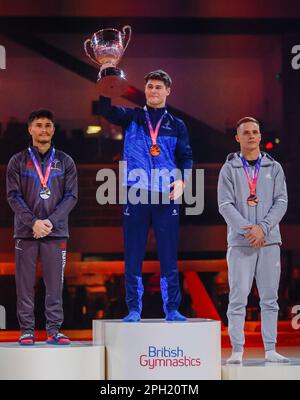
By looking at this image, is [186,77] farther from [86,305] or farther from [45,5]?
[86,305]

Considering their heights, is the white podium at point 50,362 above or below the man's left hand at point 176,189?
below

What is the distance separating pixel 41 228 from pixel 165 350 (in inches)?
39.0

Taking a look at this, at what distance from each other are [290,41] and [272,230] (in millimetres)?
2651

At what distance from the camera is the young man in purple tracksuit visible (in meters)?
4.69

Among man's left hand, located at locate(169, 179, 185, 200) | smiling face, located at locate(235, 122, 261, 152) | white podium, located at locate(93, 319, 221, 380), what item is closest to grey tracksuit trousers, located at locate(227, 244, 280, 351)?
white podium, located at locate(93, 319, 221, 380)

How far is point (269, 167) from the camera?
4844mm

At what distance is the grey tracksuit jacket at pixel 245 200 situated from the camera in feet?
15.5

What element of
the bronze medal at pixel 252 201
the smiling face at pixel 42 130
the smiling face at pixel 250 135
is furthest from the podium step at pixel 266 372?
the smiling face at pixel 42 130

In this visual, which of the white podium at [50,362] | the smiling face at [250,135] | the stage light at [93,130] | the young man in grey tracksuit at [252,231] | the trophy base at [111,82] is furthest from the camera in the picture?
the stage light at [93,130]

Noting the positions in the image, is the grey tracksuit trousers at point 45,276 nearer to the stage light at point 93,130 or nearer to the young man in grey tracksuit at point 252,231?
the young man in grey tracksuit at point 252,231

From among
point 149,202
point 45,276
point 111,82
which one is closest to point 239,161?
point 149,202

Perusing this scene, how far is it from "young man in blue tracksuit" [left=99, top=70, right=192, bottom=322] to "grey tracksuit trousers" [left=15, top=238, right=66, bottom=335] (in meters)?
0.41

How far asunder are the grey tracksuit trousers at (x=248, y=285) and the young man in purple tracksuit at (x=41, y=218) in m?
0.99
